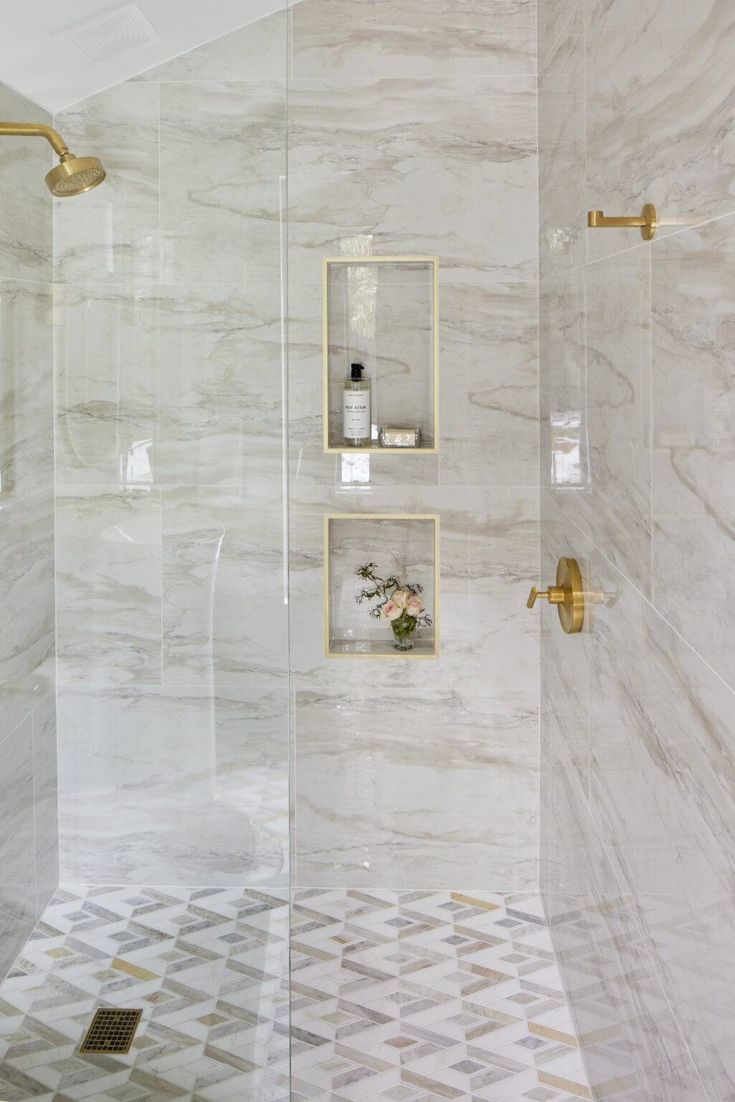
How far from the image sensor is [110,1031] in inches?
57.1

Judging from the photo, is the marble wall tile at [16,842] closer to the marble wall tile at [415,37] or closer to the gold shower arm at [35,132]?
the gold shower arm at [35,132]

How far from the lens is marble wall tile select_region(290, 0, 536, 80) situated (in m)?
2.46

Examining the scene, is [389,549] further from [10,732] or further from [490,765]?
[10,732]

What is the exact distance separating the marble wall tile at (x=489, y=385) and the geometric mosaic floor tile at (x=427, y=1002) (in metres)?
1.09

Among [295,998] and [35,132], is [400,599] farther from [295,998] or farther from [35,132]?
[35,132]

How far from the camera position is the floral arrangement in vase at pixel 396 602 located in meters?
2.56

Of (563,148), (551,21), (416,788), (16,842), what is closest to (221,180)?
(563,148)

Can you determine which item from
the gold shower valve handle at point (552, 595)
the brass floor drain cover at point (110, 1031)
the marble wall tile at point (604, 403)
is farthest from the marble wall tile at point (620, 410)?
the brass floor drain cover at point (110, 1031)

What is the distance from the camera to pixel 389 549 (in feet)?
8.68

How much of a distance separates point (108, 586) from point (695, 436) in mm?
850

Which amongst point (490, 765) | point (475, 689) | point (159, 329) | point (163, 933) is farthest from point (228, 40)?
point (490, 765)

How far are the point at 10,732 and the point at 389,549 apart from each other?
4.56ft

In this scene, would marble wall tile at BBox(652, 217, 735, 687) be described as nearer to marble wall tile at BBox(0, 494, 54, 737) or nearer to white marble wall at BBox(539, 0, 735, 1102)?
white marble wall at BBox(539, 0, 735, 1102)

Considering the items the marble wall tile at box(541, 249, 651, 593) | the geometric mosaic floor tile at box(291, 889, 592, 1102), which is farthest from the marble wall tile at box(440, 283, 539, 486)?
the geometric mosaic floor tile at box(291, 889, 592, 1102)
